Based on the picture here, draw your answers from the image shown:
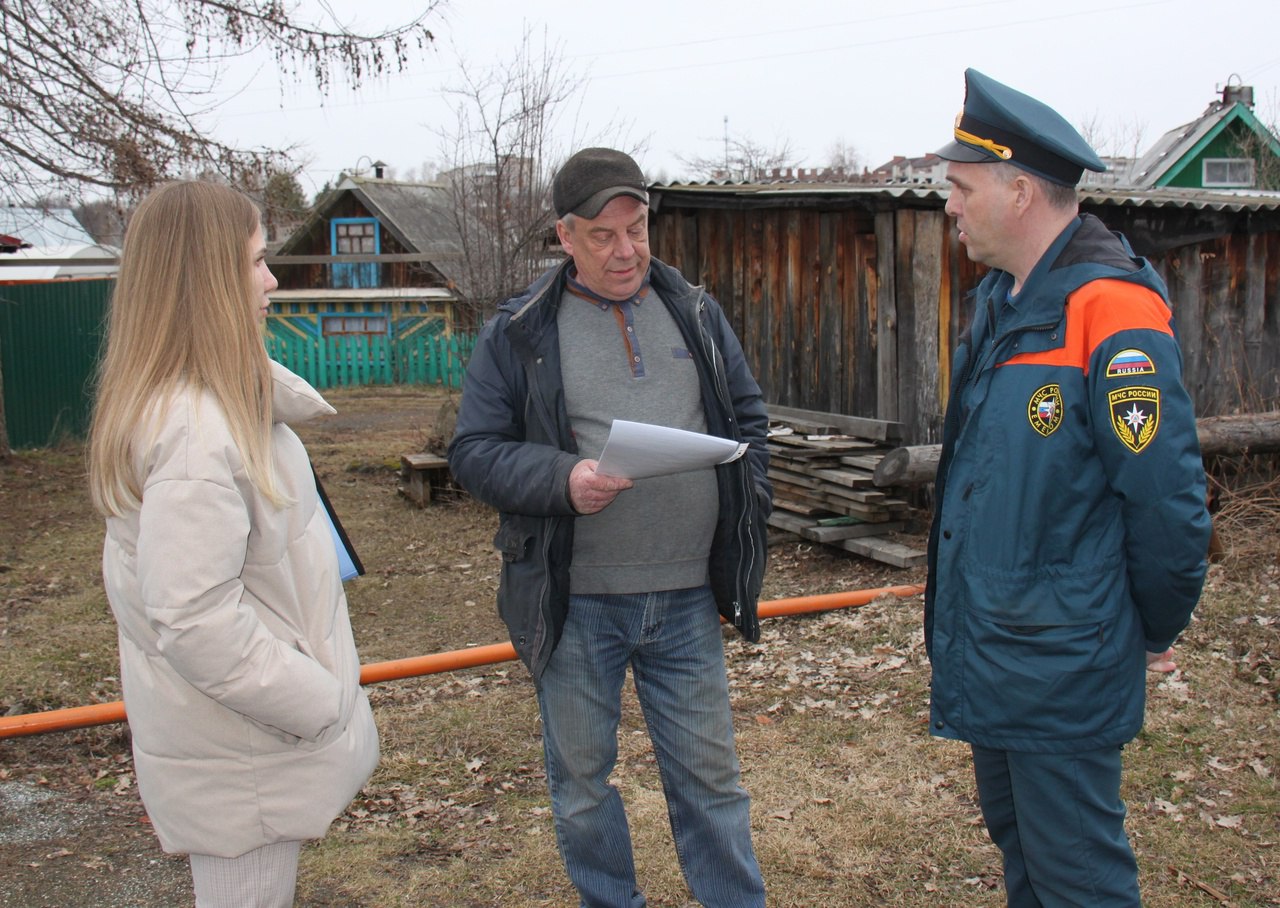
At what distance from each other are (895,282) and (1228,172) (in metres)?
24.9

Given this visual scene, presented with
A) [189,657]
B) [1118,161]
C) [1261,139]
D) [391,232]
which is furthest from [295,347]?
[189,657]

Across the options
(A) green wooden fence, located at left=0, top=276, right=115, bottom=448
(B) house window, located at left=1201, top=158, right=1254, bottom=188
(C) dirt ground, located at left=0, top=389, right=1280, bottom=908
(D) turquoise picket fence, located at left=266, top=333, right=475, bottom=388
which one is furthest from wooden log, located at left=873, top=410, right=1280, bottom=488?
(B) house window, located at left=1201, top=158, right=1254, bottom=188

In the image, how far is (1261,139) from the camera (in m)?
28.2

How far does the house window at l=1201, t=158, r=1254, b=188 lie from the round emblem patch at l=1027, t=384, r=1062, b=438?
30.2 metres

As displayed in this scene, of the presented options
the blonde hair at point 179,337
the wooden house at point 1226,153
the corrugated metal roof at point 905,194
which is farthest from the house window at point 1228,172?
the blonde hair at point 179,337

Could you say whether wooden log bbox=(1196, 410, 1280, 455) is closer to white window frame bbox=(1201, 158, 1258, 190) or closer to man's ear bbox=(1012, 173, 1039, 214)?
man's ear bbox=(1012, 173, 1039, 214)

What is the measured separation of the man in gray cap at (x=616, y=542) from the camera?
2.86m

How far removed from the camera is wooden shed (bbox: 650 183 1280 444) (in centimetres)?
832

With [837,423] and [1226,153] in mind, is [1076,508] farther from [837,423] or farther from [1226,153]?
[1226,153]

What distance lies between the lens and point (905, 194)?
7.79m

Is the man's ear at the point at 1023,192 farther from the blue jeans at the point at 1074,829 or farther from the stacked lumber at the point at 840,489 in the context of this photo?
the stacked lumber at the point at 840,489

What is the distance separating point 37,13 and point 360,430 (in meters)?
8.67

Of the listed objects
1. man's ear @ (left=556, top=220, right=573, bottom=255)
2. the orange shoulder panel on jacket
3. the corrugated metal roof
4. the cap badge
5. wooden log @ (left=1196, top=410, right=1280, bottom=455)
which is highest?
the corrugated metal roof

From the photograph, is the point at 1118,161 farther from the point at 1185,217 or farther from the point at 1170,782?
the point at 1170,782
